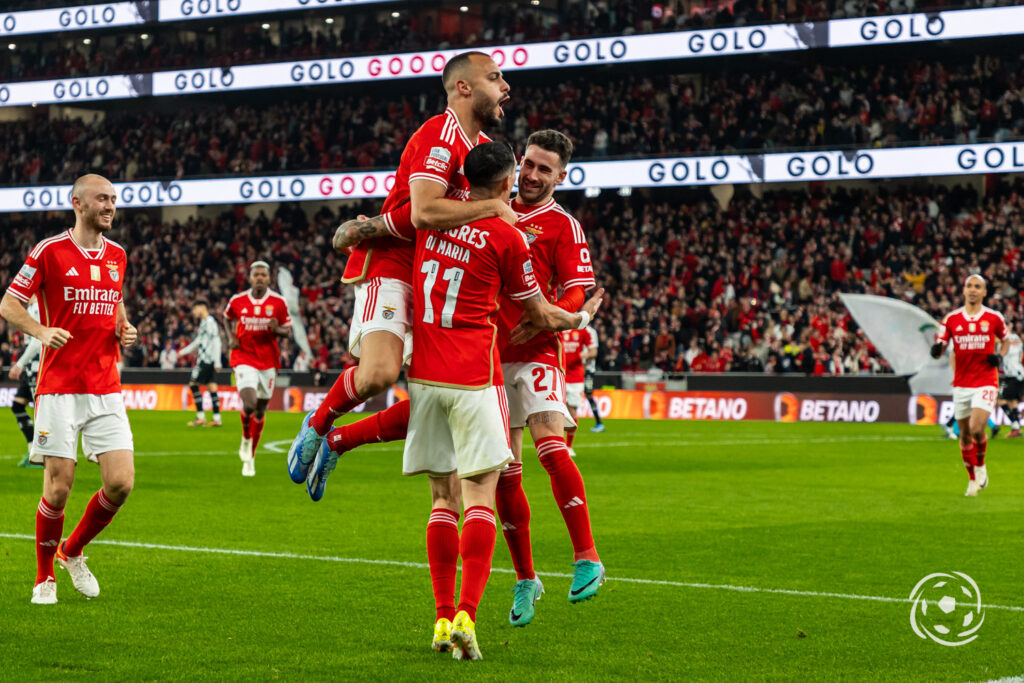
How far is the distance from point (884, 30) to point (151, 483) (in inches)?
1057

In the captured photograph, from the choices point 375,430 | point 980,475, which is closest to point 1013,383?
point 980,475

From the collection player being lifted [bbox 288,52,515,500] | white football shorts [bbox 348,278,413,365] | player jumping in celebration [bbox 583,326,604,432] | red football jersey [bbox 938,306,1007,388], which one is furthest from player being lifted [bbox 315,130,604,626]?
player jumping in celebration [bbox 583,326,604,432]

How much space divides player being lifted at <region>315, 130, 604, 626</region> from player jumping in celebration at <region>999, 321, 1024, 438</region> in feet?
66.8

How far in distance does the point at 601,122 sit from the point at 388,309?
36134 millimetres

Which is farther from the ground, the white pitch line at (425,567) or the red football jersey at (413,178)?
the red football jersey at (413,178)

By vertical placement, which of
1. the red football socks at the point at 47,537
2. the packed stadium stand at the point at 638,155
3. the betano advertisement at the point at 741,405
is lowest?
the betano advertisement at the point at 741,405

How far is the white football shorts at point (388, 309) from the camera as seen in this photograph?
22.2ft

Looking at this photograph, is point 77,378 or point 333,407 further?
point 77,378

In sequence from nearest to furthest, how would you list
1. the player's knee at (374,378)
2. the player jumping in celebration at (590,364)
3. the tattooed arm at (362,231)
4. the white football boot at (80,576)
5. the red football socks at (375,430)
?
the player's knee at (374,378)
the tattooed arm at (362,231)
the red football socks at (375,430)
the white football boot at (80,576)
the player jumping in celebration at (590,364)

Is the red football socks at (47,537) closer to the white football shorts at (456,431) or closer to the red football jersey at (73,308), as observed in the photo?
the red football jersey at (73,308)

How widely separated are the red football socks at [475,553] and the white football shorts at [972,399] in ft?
33.5

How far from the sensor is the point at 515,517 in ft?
23.4

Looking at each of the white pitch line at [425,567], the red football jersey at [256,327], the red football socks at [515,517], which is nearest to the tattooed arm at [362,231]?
the red football socks at [515,517]

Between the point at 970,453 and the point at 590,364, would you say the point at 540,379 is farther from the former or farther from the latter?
the point at 590,364
